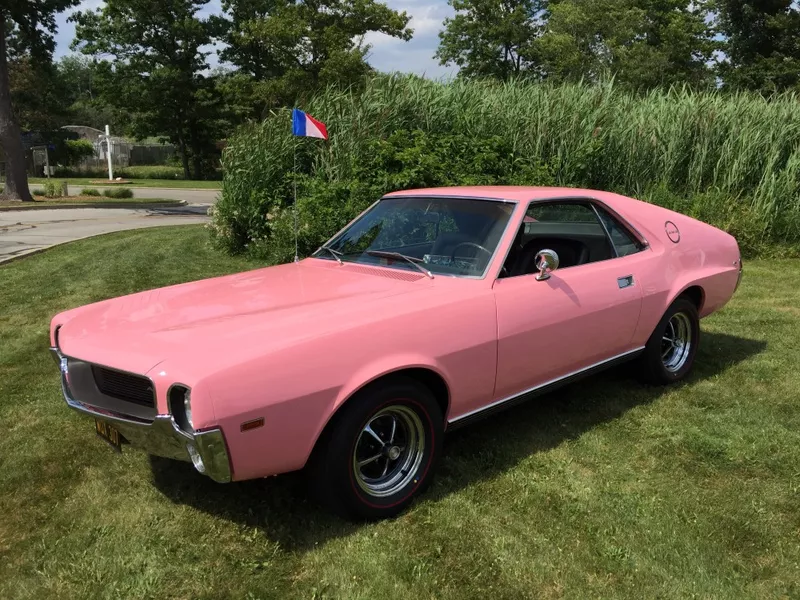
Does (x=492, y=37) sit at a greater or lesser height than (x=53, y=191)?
greater

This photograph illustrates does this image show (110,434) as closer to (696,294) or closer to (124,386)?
(124,386)

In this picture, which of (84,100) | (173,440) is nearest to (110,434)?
(173,440)

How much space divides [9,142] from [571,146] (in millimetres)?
18733

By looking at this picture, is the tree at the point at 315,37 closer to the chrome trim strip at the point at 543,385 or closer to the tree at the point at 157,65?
the tree at the point at 157,65

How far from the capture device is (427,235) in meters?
3.73

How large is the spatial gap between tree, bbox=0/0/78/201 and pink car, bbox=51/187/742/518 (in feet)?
67.9

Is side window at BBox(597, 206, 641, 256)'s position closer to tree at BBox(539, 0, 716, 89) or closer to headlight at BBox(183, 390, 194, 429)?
headlight at BBox(183, 390, 194, 429)

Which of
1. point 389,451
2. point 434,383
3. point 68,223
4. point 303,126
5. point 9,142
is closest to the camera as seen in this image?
point 389,451

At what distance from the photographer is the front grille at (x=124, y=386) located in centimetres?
248

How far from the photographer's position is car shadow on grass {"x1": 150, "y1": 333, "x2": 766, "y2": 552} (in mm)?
2848

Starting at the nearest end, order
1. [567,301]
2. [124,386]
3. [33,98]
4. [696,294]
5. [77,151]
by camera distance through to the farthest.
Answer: [124,386], [567,301], [696,294], [33,98], [77,151]

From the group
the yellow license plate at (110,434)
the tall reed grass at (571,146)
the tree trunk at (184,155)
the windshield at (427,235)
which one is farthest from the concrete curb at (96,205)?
the tree trunk at (184,155)

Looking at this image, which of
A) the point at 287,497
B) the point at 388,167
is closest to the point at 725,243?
the point at 287,497

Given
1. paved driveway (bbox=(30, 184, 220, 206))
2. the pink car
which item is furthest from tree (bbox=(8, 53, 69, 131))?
the pink car
